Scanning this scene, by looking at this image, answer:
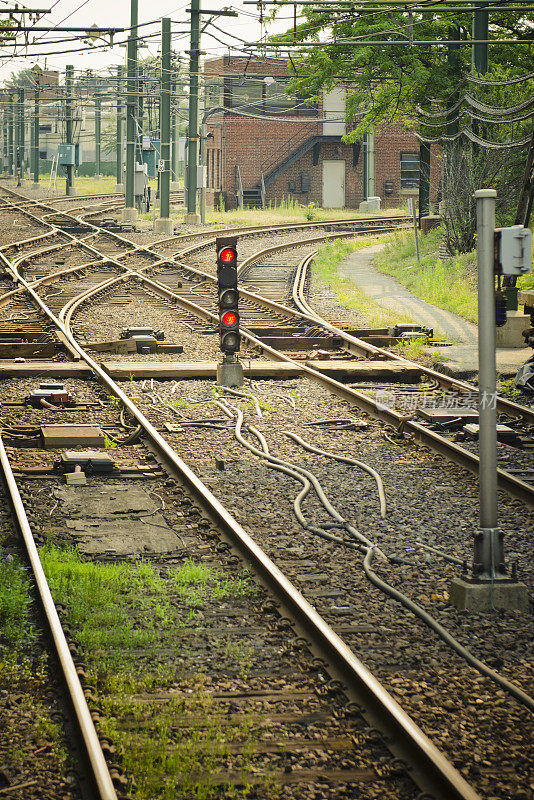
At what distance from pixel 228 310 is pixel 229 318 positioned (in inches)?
3.8

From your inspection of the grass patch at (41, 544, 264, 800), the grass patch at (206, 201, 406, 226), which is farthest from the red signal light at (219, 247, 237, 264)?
the grass patch at (206, 201, 406, 226)

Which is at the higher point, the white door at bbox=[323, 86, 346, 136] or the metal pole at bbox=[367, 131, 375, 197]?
the white door at bbox=[323, 86, 346, 136]

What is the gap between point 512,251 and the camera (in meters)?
6.35

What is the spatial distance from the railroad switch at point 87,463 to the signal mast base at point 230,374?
3778 mm

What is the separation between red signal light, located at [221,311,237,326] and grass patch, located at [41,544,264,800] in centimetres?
585

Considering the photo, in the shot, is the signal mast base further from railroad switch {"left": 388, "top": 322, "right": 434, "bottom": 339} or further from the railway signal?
railroad switch {"left": 388, "top": 322, "right": 434, "bottom": 339}

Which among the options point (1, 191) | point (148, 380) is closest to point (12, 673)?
point (148, 380)

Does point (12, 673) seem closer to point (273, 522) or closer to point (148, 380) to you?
point (273, 522)

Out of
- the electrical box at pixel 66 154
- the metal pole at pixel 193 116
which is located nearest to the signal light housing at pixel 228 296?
the metal pole at pixel 193 116

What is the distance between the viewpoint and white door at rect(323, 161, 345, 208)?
60625 millimetres

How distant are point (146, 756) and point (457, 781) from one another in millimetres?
1315

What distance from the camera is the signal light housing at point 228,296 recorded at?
1248 cm

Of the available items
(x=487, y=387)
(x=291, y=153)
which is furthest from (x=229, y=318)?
(x=291, y=153)

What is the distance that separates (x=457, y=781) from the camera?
4.18 metres
